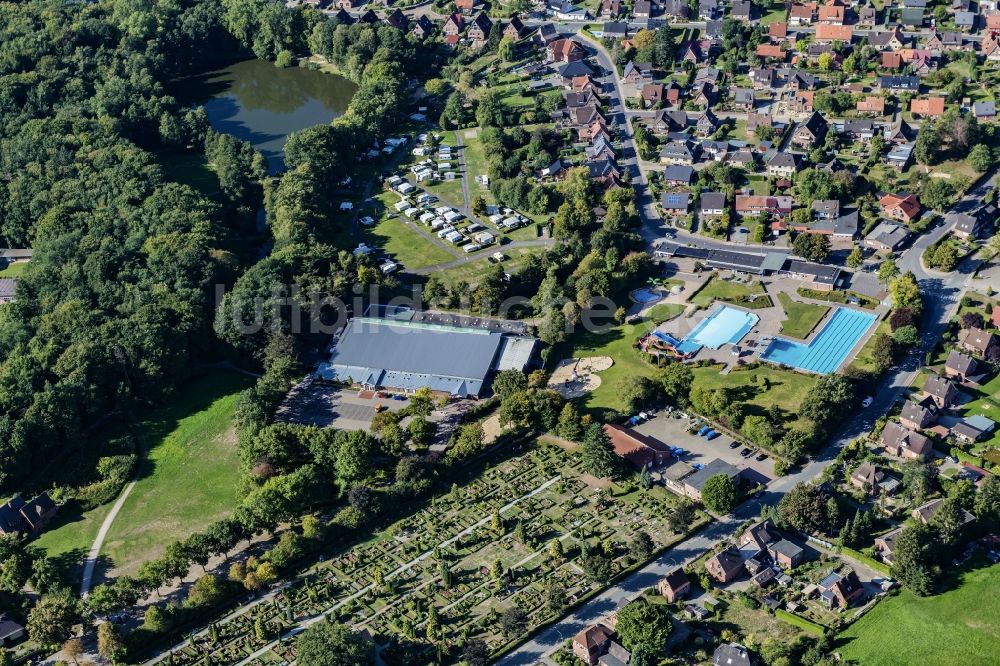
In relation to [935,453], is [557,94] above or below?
above

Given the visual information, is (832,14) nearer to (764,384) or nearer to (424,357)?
(764,384)

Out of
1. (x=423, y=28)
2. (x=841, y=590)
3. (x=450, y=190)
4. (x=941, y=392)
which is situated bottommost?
(x=841, y=590)

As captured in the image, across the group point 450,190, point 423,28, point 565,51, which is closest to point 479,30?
point 423,28

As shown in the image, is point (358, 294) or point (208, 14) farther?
point (208, 14)

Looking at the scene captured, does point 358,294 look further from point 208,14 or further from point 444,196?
point 208,14

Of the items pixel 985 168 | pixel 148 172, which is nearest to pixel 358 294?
pixel 148 172

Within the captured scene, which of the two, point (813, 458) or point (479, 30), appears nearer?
point (813, 458)
